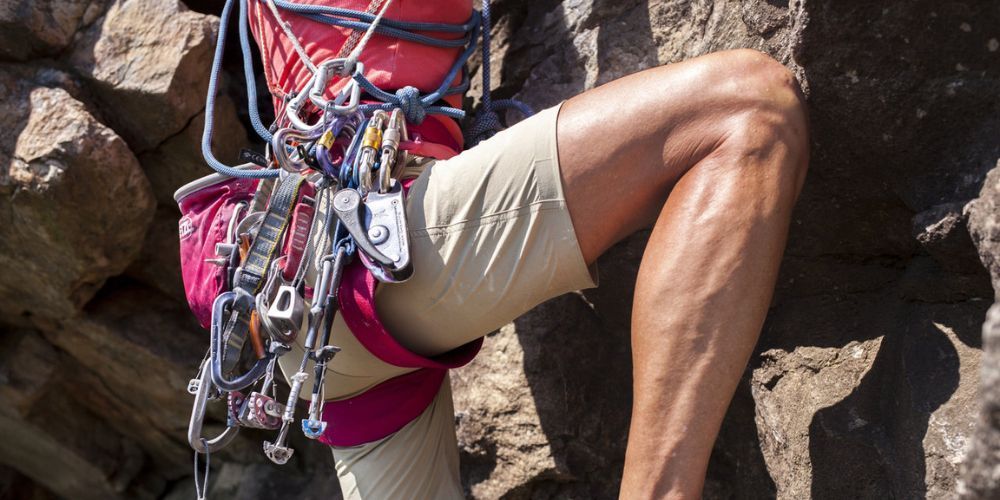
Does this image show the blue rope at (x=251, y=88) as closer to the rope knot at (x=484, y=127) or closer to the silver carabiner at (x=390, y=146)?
the silver carabiner at (x=390, y=146)

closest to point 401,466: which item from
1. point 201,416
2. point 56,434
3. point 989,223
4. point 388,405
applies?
point 388,405

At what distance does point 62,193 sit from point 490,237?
1.53 meters

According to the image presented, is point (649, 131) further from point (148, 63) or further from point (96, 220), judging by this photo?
point (96, 220)

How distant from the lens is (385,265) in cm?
173

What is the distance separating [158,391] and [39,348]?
17.6 inches

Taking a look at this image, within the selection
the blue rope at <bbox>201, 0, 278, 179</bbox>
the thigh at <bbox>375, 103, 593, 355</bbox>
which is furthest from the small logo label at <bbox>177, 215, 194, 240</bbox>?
the thigh at <bbox>375, 103, 593, 355</bbox>

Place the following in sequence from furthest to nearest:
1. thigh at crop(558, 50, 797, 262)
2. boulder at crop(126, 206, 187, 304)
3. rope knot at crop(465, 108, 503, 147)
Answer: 1. boulder at crop(126, 206, 187, 304)
2. rope knot at crop(465, 108, 503, 147)
3. thigh at crop(558, 50, 797, 262)

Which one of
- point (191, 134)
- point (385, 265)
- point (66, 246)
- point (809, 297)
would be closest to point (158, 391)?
point (66, 246)

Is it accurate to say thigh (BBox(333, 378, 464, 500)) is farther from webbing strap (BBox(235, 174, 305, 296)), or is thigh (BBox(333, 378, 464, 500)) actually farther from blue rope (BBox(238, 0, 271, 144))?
blue rope (BBox(238, 0, 271, 144))

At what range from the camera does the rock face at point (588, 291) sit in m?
1.82

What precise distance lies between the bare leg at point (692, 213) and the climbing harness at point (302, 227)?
36 centimetres

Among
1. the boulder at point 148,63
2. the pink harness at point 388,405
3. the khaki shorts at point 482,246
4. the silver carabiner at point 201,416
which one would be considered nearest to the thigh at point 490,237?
the khaki shorts at point 482,246

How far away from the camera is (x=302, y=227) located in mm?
1885

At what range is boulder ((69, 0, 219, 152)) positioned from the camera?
2812mm
